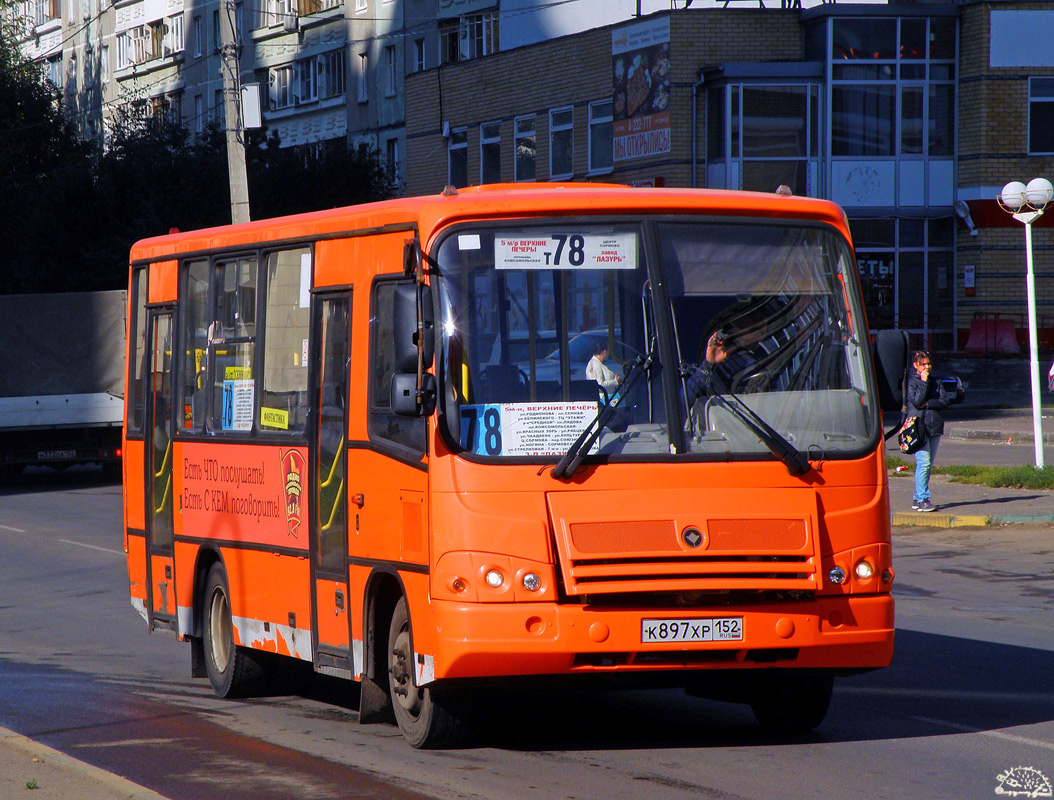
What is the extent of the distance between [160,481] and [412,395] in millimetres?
4123

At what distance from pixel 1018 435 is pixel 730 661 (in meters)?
22.8

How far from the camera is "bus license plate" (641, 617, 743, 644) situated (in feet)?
22.9

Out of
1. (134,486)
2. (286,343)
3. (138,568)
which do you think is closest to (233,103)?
(134,486)

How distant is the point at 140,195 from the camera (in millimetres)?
43844

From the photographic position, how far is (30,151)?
5475cm

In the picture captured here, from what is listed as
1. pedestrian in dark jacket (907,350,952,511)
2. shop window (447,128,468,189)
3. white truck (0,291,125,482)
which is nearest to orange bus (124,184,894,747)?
pedestrian in dark jacket (907,350,952,511)

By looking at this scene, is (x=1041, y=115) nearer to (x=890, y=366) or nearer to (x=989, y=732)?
(x=890, y=366)

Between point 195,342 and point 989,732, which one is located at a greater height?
point 195,342

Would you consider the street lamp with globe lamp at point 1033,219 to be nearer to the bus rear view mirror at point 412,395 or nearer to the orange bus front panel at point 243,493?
the orange bus front panel at point 243,493

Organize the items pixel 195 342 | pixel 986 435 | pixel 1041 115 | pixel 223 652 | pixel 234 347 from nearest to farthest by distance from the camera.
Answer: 1. pixel 234 347
2. pixel 223 652
3. pixel 195 342
4. pixel 986 435
5. pixel 1041 115

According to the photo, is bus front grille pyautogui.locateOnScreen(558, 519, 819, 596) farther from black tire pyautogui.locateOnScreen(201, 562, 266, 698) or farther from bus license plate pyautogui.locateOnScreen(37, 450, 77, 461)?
bus license plate pyautogui.locateOnScreen(37, 450, 77, 461)

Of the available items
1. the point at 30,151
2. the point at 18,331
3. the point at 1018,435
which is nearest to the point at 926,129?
the point at 1018,435

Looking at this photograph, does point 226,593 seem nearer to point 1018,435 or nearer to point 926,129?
point 1018,435

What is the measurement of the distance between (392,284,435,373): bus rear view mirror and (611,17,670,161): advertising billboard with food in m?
33.3
